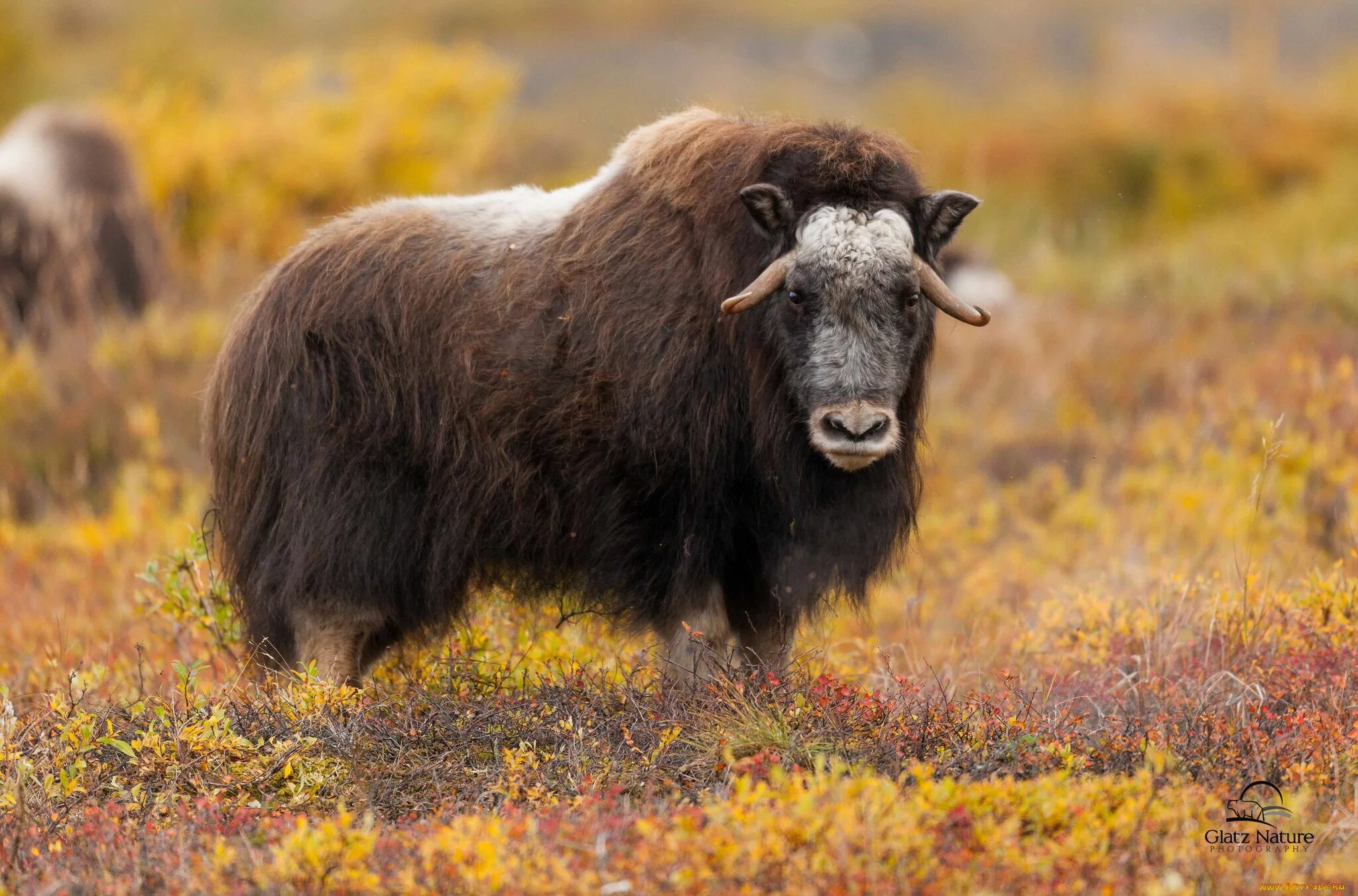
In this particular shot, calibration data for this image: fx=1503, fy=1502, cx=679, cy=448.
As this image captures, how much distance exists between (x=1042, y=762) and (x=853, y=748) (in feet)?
1.31

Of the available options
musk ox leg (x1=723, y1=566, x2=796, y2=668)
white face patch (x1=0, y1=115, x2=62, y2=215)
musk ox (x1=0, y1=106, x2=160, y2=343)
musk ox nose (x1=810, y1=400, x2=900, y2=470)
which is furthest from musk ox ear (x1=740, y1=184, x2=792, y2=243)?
white face patch (x1=0, y1=115, x2=62, y2=215)

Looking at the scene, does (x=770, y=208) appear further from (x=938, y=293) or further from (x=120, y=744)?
(x=120, y=744)

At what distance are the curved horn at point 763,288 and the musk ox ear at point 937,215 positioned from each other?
0.35 meters

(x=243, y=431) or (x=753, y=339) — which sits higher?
(x=753, y=339)

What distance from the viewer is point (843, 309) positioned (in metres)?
3.46

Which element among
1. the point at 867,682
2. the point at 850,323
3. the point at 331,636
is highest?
the point at 850,323

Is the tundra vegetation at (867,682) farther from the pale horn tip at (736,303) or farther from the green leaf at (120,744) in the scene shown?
the pale horn tip at (736,303)

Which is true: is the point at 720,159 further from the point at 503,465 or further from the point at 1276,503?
the point at 1276,503

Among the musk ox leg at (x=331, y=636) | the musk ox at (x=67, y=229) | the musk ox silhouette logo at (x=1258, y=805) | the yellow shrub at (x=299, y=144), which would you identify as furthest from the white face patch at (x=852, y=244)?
the yellow shrub at (x=299, y=144)

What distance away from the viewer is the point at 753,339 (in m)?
3.57

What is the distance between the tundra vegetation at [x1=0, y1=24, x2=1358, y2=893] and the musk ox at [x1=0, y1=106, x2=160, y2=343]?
0.34m

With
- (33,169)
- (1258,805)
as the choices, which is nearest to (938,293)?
(1258,805)

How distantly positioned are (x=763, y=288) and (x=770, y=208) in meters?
0.21

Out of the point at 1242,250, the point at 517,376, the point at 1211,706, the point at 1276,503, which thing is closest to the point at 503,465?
the point at 517,376
